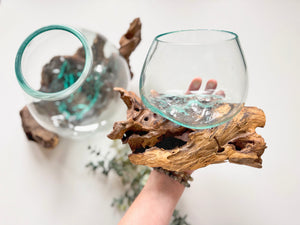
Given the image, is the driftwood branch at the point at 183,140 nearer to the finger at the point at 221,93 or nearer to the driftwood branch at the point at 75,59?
the finger at the point at 221,93

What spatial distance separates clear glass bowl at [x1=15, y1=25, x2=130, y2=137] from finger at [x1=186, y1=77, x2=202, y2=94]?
0.62 ft

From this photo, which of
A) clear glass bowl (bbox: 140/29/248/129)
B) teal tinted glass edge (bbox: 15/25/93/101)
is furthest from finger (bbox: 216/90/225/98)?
teal tinted glass edge (bbox: 15/25/93/101)

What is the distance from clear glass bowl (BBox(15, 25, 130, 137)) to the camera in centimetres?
55

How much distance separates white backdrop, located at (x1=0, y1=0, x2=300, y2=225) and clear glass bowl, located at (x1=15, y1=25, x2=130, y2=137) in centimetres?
8

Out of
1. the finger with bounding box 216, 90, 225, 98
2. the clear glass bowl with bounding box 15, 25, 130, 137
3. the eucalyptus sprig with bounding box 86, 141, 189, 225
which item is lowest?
the eucalyptus sprig with bounding box 86, 141, 189, 225

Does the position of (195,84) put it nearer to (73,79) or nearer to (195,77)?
(195,77)

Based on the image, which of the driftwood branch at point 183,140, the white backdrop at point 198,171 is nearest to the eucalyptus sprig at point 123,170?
the white backdrop at point 198,171

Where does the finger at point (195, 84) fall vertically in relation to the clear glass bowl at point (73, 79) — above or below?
above

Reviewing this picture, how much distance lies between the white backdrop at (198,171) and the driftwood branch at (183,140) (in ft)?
0.62

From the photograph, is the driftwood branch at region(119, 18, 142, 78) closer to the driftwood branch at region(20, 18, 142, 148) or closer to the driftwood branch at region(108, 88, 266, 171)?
the driftwood branch at region(20, 18, 142, 148)

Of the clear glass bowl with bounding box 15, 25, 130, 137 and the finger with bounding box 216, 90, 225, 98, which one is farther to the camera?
the clear glass bowl with bounding box 15, 25, 130, 137

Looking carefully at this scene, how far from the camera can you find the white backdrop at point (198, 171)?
590mm

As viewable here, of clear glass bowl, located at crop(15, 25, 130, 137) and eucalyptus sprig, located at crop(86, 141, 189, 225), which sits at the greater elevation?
clear glass bowl, located at crop(15, 25, 130, 137)

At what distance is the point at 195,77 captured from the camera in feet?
1.33
